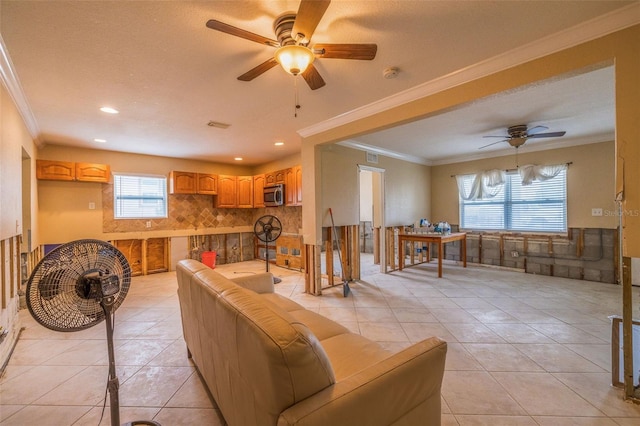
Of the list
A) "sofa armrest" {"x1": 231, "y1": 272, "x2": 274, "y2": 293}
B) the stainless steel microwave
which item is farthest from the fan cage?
the stainless steel microwave

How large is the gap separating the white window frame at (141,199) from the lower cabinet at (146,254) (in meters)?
0.51

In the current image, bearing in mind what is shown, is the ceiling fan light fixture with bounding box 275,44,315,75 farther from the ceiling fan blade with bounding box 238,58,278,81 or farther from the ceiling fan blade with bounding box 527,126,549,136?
the ceiling fan blade with bounding box 527,126,549,136

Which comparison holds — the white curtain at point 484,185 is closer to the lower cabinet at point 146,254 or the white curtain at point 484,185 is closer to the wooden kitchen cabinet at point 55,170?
the lower cabinet at point 146,254

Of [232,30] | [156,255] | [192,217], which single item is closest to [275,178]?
[192,217]

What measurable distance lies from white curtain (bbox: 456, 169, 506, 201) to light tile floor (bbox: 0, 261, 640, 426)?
2.30 m

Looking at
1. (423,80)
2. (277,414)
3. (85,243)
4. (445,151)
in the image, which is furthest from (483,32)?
(445,151)

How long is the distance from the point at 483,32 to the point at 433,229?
15.2ft

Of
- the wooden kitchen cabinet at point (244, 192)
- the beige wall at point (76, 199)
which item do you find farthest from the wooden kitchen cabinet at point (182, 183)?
the wooden kitchen cabinet at point (244, 192)

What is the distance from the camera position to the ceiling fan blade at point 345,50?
5.37ft

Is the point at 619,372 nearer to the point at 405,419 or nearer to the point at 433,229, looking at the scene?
the point at 405,419

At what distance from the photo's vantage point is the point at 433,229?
598cm

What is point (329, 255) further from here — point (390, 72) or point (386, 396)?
point (386, 396)

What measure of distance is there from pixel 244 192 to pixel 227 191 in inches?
15.7

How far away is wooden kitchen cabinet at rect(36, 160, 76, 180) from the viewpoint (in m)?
4.29
